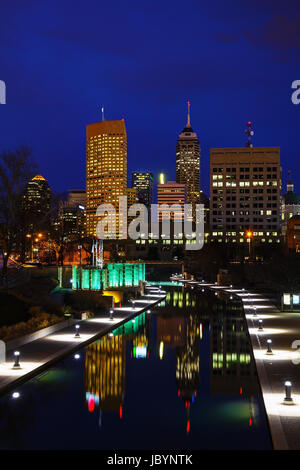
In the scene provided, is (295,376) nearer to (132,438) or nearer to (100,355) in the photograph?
(132,438)

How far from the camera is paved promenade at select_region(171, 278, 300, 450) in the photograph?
11930 millimetres

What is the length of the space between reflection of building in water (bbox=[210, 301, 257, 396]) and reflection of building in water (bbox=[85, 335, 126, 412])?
120 inches

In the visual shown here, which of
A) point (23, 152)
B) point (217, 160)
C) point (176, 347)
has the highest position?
point (217, 160)

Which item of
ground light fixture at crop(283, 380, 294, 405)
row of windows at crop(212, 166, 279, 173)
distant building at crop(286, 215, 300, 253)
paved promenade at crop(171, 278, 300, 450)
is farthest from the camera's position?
row of windows at crop(212, 166, 279, 173)

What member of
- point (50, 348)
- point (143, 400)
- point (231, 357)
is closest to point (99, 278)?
point (50, 348)

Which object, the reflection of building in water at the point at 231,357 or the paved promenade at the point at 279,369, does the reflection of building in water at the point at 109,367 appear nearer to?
the reflection of building in water at the point at 231,357

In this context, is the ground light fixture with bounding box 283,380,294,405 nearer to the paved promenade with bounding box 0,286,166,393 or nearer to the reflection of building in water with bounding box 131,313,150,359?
the paved promenade with bounding box 0,286,166,393

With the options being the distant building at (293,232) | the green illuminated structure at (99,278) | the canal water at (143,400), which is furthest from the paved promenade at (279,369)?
the distant building at (293,232)

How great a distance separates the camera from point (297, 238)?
161125 mm

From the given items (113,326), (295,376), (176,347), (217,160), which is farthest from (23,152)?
(217,160)

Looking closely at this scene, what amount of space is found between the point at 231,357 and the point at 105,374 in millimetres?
5782

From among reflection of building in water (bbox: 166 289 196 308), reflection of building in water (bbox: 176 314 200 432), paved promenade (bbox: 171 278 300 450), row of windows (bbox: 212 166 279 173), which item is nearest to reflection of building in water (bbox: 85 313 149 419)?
reflection of building in water (bbox: 176 314 200 432)

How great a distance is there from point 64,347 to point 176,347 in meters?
5.53

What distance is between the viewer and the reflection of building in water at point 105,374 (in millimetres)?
15787
